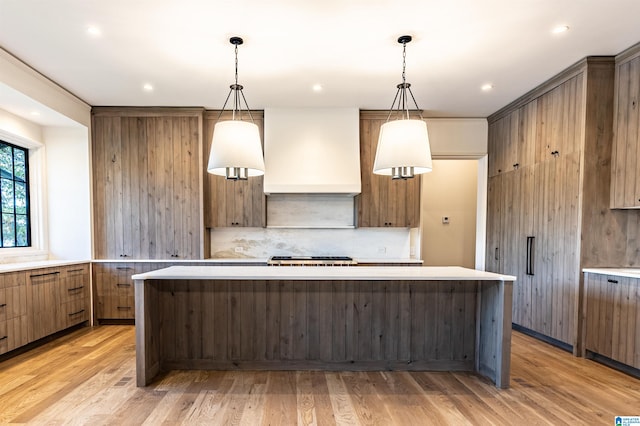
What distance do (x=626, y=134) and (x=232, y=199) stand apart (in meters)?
4.33

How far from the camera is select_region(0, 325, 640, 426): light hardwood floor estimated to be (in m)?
2.09

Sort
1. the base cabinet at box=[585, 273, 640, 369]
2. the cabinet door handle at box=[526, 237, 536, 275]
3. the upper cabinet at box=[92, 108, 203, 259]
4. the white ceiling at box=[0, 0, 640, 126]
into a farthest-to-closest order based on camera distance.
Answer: the upper cabinet at box=[92, 108, 203, 259]
the cabinet door handle at box=[526, 237, 536, 275]
the base cabinet at box=[585, 273, 640, 369]
the white ceiling at box=[0, 0, 640, 126]

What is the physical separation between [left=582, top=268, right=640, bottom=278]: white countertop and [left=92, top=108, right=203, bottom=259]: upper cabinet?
437 cm

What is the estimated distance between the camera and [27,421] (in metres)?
2.06

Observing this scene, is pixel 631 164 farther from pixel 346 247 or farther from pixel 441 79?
pixel 346 247

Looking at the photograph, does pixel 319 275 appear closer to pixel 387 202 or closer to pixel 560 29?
pixel 387 202

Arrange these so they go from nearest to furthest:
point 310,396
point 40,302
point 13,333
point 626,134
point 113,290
A: point 310,396 → point 626,134 → point 13,333 → point 40,302 → point 113,290

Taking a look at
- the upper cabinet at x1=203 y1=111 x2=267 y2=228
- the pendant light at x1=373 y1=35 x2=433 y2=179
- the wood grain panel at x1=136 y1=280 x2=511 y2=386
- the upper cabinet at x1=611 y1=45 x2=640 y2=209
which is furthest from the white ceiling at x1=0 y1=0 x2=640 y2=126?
the wood grain panel at x1=136 y1=280 x2=511 y2=386

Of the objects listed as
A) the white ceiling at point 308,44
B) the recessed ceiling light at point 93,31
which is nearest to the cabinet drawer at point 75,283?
the white ceiling at point 308,44

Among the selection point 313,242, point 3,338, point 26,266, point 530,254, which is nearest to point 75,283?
point 26,266

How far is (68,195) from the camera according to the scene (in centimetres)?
422

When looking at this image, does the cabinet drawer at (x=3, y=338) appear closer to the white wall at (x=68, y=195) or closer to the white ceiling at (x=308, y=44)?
the white wall at (x=68, y=195)

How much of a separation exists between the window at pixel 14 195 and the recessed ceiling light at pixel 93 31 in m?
2.32

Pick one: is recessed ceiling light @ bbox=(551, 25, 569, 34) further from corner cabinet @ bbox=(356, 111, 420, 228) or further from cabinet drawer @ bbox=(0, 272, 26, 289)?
cabinet drawer @ bbox=(0, 272, 26, 289)
